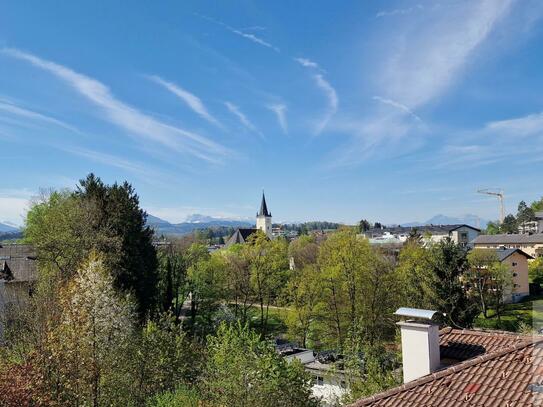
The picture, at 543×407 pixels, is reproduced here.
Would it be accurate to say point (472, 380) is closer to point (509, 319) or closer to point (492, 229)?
point (509, 319)

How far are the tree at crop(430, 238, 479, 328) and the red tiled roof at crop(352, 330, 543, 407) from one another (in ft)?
63.3

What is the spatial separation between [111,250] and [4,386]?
1720 cm

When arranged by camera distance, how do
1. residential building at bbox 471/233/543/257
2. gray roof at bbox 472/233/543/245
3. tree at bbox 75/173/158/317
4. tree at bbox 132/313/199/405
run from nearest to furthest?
tree at bbox 132/313/199/405 → tree at bbox 75/173/158/317 → residential building at bbox 471/233/543/257 → gray roof at bbox 472/233/543/245

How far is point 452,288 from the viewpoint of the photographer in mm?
25406

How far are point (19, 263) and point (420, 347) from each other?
35851 mm

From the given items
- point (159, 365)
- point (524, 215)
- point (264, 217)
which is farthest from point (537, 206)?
point (159, 365)

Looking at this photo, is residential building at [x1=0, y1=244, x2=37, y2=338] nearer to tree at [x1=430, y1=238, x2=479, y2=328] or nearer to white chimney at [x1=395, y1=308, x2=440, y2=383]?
white chimney at [x1=395, y1=308, x2=440, y2=383]

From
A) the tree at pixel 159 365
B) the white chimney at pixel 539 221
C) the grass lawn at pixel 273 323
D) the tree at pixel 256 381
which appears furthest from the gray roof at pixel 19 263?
the white chimney at pixel 539 221

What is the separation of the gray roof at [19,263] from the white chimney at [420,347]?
101ft

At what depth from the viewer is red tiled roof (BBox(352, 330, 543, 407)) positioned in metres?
5.95

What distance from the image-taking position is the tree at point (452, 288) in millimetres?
25141

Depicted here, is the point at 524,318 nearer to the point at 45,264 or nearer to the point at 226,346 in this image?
the point at 226,346

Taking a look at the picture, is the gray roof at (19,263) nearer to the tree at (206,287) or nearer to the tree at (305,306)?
the tree at (206,287)

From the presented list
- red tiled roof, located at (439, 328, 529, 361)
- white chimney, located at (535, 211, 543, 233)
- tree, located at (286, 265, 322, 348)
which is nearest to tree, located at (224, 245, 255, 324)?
tree, located at (286, 265, 322, 348)
